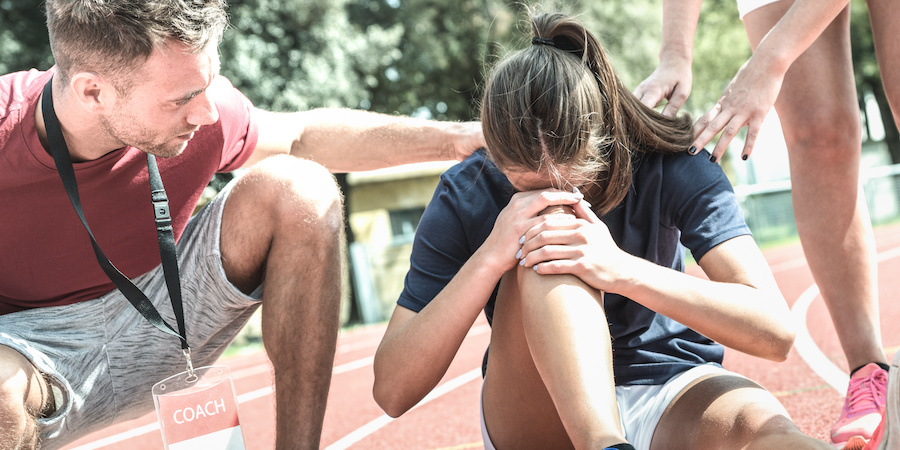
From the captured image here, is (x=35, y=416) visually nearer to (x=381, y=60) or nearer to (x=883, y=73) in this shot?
(x=883, y=73)

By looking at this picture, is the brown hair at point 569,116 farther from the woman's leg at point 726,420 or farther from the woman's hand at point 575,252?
the woman's leg at point 726,420

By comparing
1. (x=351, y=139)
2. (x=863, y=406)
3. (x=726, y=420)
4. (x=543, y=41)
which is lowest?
(x=863, y=406)

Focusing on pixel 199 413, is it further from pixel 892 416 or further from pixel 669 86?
pixel 669 86

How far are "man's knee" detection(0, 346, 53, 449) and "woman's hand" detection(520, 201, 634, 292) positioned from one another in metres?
1.28

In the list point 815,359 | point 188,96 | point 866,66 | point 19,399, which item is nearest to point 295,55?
point 815,359

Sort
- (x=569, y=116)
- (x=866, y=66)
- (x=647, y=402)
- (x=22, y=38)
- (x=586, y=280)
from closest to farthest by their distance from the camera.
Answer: (x=586, y=280), (x=569, y=116), (x=647, y=402), (x=22, y=38), (x=866, y=66)

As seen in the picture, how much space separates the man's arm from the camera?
2723 mm

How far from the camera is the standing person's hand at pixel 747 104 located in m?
2.24

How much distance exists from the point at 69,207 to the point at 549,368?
1.49 metres

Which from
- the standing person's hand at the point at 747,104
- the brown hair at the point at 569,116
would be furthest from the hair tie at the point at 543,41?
the standing person's hand at the point at 747,104

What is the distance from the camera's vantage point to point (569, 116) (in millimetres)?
1899

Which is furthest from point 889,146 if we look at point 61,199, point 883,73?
point 61,199

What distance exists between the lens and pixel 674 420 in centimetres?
190

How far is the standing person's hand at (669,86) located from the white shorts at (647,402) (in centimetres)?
73
